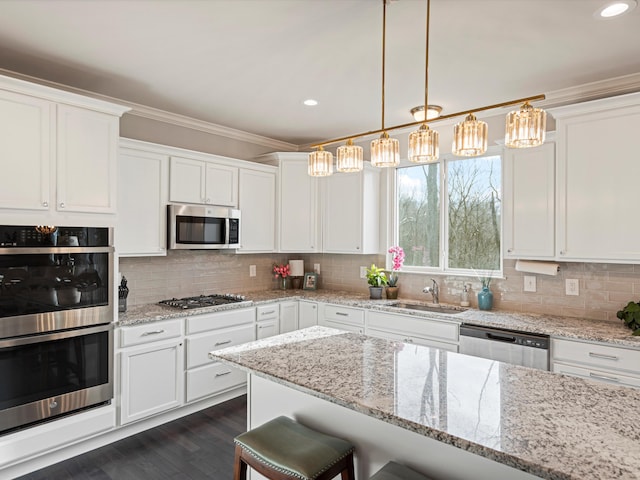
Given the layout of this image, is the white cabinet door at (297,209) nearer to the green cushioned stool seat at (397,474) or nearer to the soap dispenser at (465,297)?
the soap dispenser at (465,297)

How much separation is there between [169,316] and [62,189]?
3.93ft

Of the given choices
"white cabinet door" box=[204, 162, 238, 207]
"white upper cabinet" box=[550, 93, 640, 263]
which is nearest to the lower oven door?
"white cabinet door" box=[204, 162, 238, 207]

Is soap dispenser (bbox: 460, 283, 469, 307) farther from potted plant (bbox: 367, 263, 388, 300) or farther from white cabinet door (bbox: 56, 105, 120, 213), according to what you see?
white cabinet door (bbox: 56, 105, 120, 213)

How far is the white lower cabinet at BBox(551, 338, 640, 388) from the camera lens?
2521 millimetres

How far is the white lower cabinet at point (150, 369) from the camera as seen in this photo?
2990 millimetres

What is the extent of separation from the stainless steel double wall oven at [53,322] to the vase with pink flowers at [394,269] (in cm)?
256

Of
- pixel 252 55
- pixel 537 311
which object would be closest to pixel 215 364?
pixel 252 55

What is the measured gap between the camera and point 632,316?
2756 mm

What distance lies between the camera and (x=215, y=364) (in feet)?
11.7

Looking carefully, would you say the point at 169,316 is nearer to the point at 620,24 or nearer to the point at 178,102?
the point at 178,102

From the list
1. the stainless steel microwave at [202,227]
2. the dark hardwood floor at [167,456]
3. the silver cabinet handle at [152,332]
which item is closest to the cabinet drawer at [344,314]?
the stainless steel microwave at [202,227]

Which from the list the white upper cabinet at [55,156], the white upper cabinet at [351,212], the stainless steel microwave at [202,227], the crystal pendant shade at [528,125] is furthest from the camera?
the white upper cabinet at [351,212]

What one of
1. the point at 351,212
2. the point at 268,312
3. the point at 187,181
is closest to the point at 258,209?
the point at 187,181

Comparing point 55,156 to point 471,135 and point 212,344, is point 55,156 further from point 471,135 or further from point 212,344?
point 471,135
